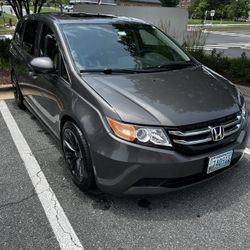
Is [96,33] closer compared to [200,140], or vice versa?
[200,140]

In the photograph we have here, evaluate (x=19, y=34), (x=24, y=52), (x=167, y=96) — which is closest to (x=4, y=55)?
(x=19, y=34)

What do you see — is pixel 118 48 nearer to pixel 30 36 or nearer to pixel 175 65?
pixel 175 65

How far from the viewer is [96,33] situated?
3676mm

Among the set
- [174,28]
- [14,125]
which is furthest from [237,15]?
[14,125]

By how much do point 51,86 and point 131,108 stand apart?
129 cm

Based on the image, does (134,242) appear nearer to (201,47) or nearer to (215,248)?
(215,248)

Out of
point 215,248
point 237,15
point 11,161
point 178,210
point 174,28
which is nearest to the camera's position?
point 215,248

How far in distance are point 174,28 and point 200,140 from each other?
8.77 metres

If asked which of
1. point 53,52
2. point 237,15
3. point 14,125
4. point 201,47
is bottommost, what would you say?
point 237,15

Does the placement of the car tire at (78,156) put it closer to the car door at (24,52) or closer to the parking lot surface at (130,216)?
the parking lot surface at (130,216)

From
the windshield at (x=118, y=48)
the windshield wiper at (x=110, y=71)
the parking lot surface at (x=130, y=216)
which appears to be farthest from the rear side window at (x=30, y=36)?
the parking lot surface at (x=130, y=216)

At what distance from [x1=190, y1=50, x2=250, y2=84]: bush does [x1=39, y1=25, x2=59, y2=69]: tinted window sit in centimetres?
404

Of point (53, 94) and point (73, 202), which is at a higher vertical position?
point (53, 94)

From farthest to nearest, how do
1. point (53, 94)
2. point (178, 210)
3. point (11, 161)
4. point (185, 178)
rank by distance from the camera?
point (11, 161) → point (53, 94) → point (178, 210) → point (185, 178)
